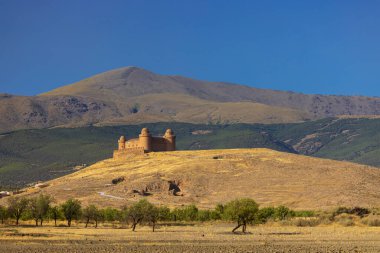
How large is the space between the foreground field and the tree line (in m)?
3.59

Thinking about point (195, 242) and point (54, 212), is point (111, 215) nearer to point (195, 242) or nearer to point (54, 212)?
point (54, 212)

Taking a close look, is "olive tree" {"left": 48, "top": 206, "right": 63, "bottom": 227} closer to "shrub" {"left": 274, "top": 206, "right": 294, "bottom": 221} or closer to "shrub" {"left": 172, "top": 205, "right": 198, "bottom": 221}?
"shrub" {"left": 172, "top": 205, "right": 198, "bottom": 221}

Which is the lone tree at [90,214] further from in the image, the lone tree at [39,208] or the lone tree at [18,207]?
the lone tree at [18,207]

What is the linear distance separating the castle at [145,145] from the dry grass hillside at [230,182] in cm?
1021

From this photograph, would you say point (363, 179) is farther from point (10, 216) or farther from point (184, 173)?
point (10, 216)

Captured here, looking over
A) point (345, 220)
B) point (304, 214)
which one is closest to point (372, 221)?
point (345, 220)

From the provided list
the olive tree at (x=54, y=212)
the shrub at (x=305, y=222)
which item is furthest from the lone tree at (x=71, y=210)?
the shrub at (x=305, y=222)

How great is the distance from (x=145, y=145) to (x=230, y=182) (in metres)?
36.4

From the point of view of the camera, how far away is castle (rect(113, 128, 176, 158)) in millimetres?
153625

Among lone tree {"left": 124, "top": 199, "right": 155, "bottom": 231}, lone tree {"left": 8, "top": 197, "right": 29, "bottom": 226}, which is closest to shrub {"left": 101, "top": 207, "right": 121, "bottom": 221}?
lone tree {"left": 8, "top": 197, "right": 29, "bottom": 226}

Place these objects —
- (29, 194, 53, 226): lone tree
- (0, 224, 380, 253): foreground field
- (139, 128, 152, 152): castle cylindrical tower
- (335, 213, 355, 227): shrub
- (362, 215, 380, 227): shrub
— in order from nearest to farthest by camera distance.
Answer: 1. (0, 224, 380, 253): foreground field
2. (362, 215, 380, 227): shrub
3. (335, 213, 355, 227): shrub
4. (29, 194, 53, 226): lone tree
5. (139, 128, 152, 152): castle cylindrical tower

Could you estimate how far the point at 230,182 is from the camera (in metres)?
122

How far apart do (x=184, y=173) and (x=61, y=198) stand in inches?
925

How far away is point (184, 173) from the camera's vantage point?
128 m
